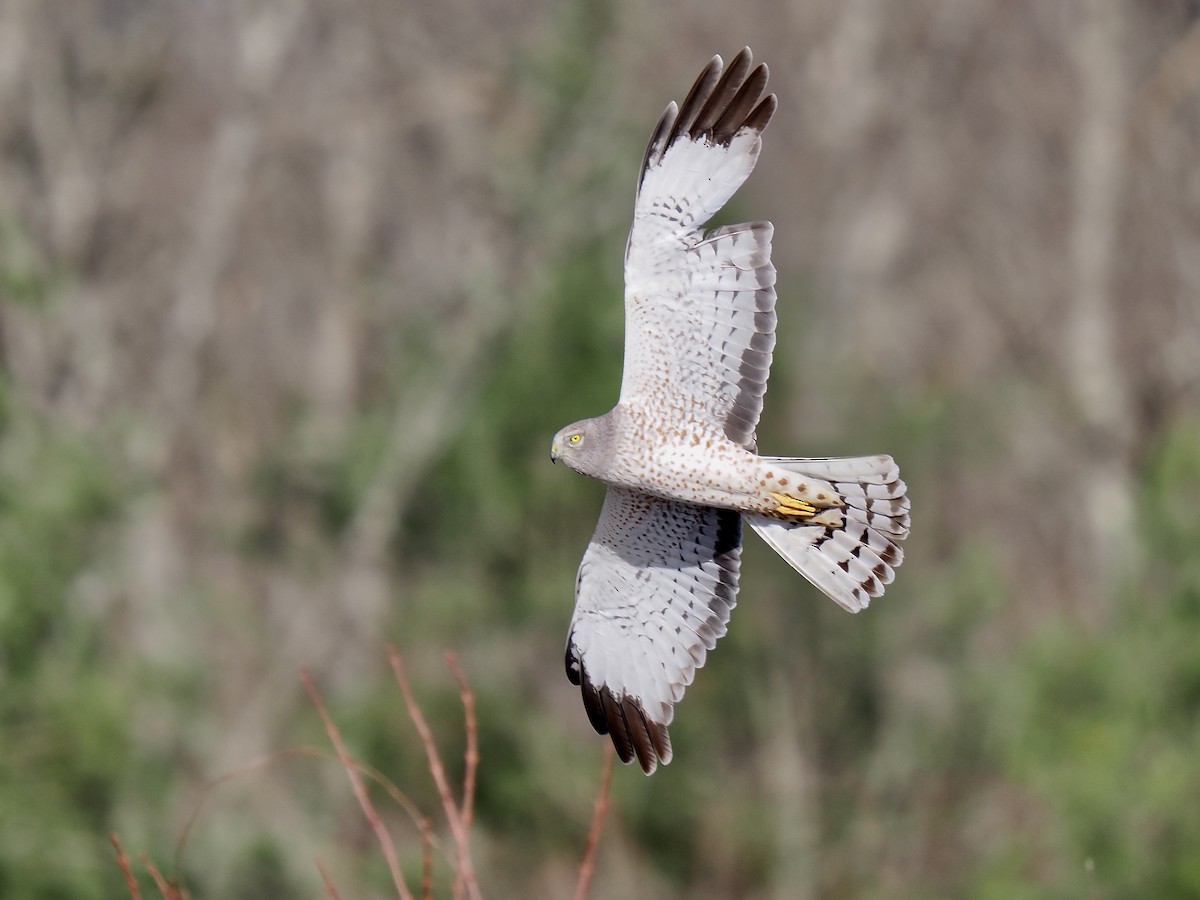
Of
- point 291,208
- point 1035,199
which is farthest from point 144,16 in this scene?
point 1035,199

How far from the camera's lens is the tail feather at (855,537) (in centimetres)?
566

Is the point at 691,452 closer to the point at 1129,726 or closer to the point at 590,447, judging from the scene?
the point at 590,447

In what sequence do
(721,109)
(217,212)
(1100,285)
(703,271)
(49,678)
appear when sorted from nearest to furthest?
(721,109), (703,271), (49,678), (217,212), (1100,285)

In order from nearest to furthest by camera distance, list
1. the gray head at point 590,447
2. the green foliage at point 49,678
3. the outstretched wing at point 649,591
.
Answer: the gray head at point 590,447
the outstretched wing at point 649,591
the green foliage at point 49,678

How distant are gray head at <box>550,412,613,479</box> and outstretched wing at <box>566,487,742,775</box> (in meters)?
0.30

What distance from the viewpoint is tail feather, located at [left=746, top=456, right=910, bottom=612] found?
566cm

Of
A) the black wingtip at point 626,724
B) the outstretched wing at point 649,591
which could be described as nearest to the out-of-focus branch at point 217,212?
the outstretched wing at point 649,591

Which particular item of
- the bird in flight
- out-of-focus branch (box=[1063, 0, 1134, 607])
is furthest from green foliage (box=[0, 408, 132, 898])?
out-of-focus branch (box=[1063, 0, 1134, 607])

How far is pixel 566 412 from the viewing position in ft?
62.4

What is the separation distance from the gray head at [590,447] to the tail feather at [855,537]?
0.65m

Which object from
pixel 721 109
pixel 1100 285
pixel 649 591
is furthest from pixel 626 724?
pixel 1100 285

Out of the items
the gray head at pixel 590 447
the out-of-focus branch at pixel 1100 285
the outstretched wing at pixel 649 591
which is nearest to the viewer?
the gray head at pixel 590 447

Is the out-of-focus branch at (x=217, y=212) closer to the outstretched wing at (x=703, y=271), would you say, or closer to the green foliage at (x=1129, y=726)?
the green foliage at (x=1129, y=726)

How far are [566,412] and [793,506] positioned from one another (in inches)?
528
